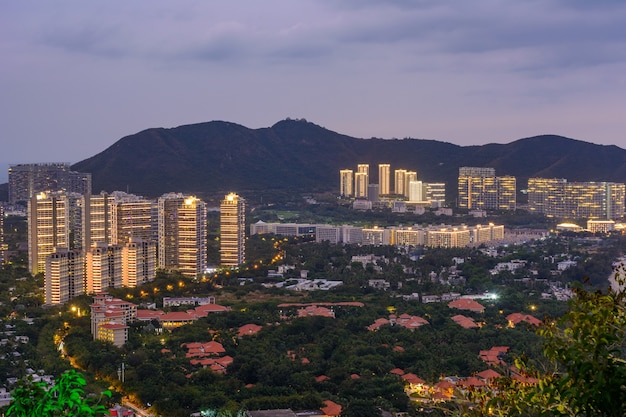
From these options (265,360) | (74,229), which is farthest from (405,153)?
(265,360)

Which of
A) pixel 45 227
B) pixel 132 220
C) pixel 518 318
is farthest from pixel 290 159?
pixel 518 318

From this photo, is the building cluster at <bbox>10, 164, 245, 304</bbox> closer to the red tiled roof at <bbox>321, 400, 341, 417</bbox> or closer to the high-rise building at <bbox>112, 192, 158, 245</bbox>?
the high-rise building at <bbox>112, 192, 158, 245</bbox>

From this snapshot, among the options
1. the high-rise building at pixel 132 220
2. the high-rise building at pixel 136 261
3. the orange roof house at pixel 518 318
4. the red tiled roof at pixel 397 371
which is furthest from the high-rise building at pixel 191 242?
the red tiled roof at pixel 397 371

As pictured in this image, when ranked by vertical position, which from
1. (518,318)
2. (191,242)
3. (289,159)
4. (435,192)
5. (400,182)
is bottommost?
(518,318)

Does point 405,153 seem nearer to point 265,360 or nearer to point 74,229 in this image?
point 74,229

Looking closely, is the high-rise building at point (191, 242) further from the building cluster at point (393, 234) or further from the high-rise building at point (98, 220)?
the building cluster at point (393, 234)

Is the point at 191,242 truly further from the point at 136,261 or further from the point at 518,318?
the point at 518,318
